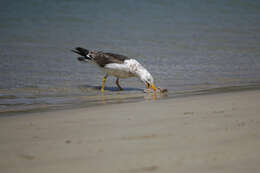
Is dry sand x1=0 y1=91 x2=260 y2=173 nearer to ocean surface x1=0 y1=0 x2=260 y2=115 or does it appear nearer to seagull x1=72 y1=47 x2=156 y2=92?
ocean surface x1=0 y1=0 x2=260 y2=115

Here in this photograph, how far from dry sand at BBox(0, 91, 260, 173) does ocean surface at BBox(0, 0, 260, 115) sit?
1.48m

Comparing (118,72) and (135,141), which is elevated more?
(118,72)

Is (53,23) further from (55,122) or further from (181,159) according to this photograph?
(181,159)

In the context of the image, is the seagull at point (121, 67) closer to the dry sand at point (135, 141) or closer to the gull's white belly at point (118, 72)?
the gull's white belly at point (118, 72)

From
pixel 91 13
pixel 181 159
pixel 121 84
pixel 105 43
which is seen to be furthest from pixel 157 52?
pixel 181 159

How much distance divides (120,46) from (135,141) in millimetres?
8171

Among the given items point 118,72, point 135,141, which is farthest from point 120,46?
point 135,141

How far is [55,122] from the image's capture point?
3.65 m

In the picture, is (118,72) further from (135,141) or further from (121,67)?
(135,141)

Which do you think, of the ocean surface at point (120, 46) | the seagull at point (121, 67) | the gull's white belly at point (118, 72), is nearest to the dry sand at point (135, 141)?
the ocean surface at point (120, 46)

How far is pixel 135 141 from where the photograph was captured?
292 centimetres

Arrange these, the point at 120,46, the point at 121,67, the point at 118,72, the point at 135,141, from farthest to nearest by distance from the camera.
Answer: the point at 120,46 → the point at 118,72 → the point at 121,67 → the point at 135,141

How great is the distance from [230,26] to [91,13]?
5232 mm

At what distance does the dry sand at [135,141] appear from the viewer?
96.7 inches
